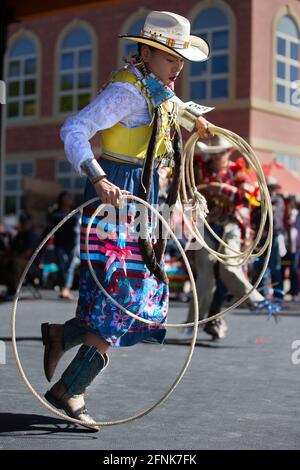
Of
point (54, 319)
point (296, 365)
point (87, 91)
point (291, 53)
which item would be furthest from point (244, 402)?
point (87, 91)

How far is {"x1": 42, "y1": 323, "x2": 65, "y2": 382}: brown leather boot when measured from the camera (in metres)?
3.76

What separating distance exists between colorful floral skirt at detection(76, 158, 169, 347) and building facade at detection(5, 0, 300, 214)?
616 inches

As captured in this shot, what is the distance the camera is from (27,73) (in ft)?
82.4

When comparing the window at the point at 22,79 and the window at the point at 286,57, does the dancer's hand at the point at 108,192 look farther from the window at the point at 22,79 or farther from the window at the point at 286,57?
the window at the point at 22,79

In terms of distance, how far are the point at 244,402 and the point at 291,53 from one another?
18355mm

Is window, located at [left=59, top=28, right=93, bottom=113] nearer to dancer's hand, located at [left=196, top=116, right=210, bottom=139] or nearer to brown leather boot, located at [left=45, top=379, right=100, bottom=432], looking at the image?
dancer's hand, located at [left=196, top=116, right=210, bottom=139]

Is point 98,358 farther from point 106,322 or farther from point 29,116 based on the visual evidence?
point 29,116

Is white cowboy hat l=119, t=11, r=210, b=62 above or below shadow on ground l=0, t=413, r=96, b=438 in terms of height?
above

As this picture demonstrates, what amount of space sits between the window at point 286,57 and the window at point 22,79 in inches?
299

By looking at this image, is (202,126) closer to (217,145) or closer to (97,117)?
(97,117)

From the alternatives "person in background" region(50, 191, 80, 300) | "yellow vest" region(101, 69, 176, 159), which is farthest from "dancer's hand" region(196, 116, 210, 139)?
"person in background" region(50, 191, 80, 300)

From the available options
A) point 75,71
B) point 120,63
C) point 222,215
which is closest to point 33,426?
point 222,215

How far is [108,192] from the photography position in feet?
11.0
